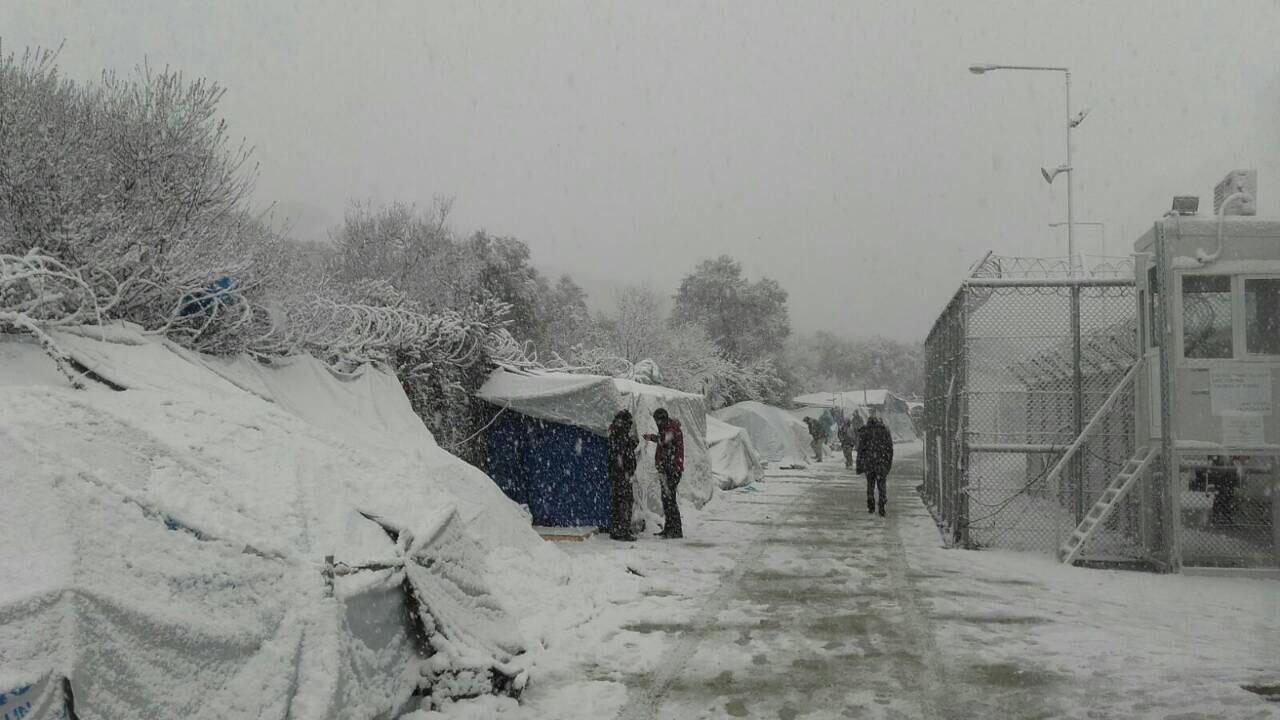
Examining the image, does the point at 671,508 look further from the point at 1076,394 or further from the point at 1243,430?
the point at 1243,430

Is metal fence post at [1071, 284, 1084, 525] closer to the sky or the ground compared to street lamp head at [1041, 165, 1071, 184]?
closer to the ground

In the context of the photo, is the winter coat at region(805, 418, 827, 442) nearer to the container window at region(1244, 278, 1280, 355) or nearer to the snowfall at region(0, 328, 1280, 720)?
the snowfall at region(0, 328, 1280, 720)

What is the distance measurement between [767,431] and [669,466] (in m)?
23.2

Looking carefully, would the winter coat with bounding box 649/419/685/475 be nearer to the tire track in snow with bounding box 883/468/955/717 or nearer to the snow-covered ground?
the snow-covered ground

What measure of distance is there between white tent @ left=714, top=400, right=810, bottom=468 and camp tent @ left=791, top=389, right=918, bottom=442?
10915 mm

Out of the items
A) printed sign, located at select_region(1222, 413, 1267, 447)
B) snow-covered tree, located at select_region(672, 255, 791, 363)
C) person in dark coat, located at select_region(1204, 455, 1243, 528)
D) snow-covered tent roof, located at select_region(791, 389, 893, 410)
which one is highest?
snow-covered tree, located at select_region(672, 255, 791, 363)

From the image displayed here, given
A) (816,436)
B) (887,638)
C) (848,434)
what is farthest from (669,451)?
(816,436)

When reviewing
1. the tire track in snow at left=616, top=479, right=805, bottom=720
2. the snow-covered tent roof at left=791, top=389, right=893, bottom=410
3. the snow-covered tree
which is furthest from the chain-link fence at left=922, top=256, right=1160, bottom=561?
the snow-covered tree

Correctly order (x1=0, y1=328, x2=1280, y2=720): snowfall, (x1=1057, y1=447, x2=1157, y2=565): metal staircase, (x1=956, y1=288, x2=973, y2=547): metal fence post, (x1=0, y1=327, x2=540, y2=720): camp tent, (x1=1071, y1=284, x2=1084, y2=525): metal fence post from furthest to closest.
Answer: (x1=956, y1=288, x2=973, y2=547): metal fence post < (x1=1071, y1=284, x2=1084, y2=525): metal fence post < (x1=1057, y1=447, x2=1157, y2=565): metal staircase < (x1=0, y1=328, x2=1280, y2=720): snowfall < (x1=0, y1=327, x2=540, y2=720): camp tent

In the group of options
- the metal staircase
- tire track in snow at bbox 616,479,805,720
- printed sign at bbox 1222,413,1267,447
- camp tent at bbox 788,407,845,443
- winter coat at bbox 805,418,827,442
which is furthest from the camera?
camp tent at bbox 788,407,845,443

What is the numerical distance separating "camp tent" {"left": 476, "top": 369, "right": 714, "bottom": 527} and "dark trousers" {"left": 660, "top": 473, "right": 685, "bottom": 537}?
0.46m

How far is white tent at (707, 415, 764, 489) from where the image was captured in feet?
69.8

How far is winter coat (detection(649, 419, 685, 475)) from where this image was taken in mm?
12625

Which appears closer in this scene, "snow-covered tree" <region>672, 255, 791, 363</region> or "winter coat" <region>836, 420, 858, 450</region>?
"winter coat" <region>836, 420, 858, 450</region>
